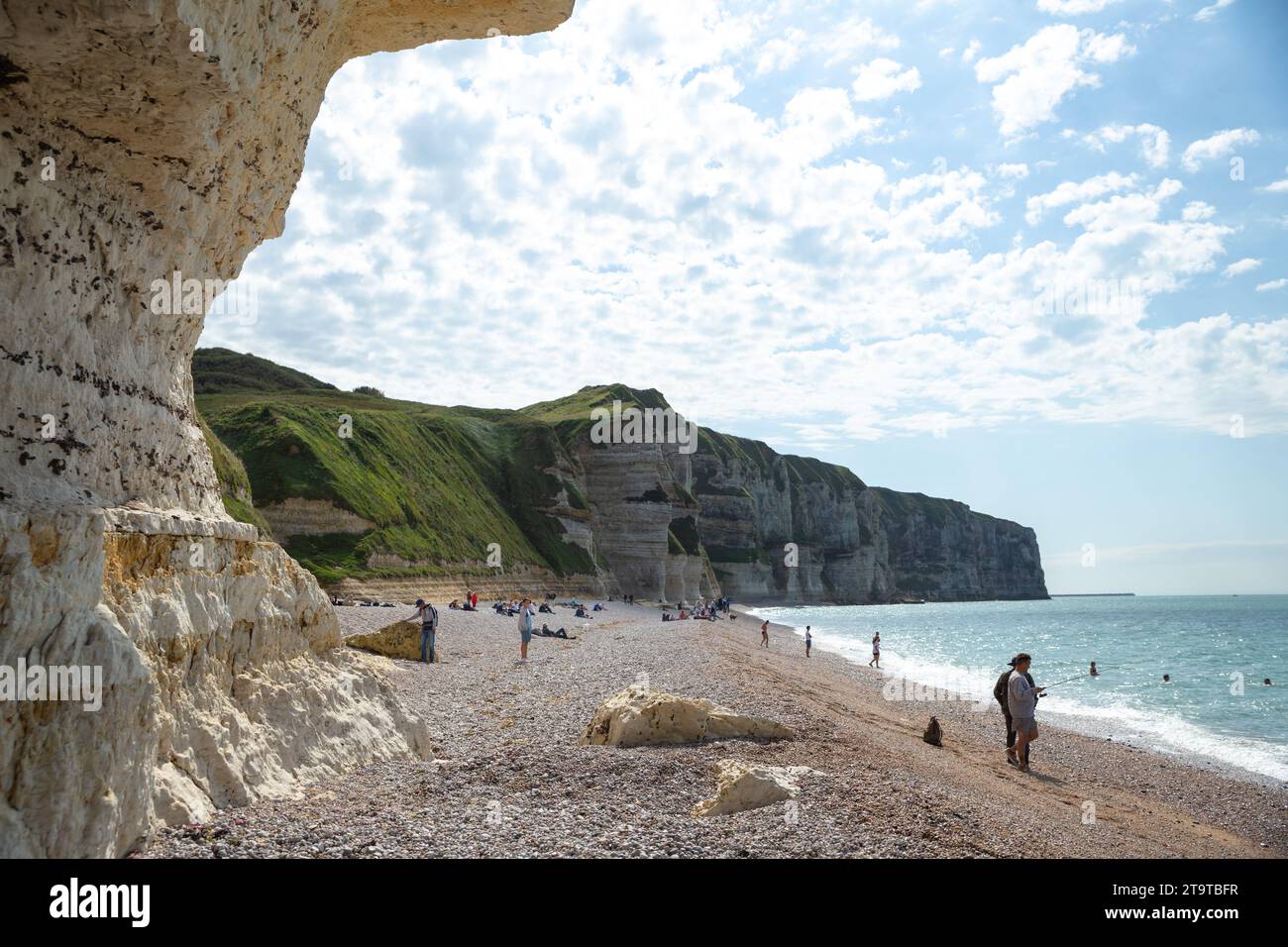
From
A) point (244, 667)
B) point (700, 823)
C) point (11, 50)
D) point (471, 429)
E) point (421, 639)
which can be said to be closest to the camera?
point (11, 50)

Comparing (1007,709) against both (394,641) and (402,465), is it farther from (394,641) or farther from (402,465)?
(402,465)

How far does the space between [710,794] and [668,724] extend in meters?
2.24

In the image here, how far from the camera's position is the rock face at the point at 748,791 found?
291 inches

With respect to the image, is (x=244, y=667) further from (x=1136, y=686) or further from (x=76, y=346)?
(x=1136, y=686)

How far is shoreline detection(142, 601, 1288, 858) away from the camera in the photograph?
634cm

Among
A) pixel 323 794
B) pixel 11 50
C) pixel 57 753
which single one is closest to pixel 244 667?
Result: pixel 323 794

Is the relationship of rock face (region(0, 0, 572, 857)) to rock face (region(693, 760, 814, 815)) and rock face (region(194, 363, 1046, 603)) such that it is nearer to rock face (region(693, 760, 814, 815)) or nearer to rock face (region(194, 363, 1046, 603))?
rock face (region(693, 760, 814, 815))

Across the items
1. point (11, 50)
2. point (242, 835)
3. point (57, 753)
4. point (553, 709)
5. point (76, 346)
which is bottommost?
point (553, 709)

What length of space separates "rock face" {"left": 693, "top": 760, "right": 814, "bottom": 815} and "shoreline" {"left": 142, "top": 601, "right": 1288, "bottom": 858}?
146mm

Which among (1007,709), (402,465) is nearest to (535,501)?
(402,465)

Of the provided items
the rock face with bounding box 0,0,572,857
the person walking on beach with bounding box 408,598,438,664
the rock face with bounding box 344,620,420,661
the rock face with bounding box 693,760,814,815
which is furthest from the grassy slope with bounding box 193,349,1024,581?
the rock face with bounding box 693,760,814,815
